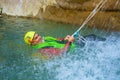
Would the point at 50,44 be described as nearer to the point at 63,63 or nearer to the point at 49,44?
the point at 49,44

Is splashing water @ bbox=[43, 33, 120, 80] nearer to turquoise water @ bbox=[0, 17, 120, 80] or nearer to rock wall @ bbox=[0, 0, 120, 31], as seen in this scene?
turquoise water @ bbox=[0, 17, 120, 80]

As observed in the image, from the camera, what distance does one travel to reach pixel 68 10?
1360 centimetres

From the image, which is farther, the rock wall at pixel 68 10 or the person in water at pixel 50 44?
the rock wall at pixel 68 10

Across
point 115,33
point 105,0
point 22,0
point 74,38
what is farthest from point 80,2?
point 74,38

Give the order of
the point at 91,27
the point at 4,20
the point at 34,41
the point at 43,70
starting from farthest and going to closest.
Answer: the point at 4,20, the point at 91,27, the point at 34,41, the point at 43,70

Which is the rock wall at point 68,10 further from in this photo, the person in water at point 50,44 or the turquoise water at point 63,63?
the person in water at point 50,44

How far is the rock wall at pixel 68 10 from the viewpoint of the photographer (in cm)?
1220

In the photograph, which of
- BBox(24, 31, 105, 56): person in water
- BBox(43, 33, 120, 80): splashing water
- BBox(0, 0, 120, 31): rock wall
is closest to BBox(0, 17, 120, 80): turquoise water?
BBox(43, 33, 120, 80): splashing water

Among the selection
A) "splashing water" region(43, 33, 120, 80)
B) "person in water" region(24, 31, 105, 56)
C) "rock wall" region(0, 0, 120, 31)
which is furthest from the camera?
"rock wall" region(0, 0, 120, 31)

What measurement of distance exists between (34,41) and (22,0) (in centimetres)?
751

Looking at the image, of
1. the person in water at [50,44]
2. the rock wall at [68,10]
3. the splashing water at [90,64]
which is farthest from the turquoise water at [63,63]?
the rock wall at [68,10]

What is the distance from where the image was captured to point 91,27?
12258mm

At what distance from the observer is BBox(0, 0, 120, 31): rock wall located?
1220 cm

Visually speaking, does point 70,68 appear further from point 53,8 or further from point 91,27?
point 53,8
